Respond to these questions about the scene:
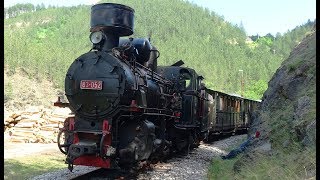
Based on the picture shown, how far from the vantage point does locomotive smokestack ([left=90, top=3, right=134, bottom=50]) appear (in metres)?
8.44

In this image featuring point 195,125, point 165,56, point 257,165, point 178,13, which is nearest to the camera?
point 257,165

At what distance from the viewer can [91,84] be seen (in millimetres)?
7992

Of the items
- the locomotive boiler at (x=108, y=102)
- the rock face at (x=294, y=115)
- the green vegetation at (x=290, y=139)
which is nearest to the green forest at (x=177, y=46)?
the locomotive boiler at (x=108, y=102)

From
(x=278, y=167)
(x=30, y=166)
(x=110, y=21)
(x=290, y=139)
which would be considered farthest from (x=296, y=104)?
(x=30, y=166)

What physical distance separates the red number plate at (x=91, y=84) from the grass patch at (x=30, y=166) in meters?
2.25

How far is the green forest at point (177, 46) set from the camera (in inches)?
1914

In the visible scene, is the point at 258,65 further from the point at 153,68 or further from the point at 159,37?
the point at 153,68

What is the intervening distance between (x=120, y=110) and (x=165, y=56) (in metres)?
80.2

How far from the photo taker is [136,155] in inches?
308

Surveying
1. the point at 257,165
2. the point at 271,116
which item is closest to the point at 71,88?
the point at 257,165

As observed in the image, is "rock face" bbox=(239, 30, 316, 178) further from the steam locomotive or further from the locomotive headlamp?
the locomotive headlamp

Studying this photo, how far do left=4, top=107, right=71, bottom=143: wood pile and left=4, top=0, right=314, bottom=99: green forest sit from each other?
28.0 meters

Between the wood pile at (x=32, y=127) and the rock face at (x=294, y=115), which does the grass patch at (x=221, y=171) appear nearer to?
the rock face at (x=294, y=115)

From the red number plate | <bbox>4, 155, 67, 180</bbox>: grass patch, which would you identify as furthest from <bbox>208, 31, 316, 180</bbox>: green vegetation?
<bbox>4, 155, 67, 180</bbox>: grass patch
